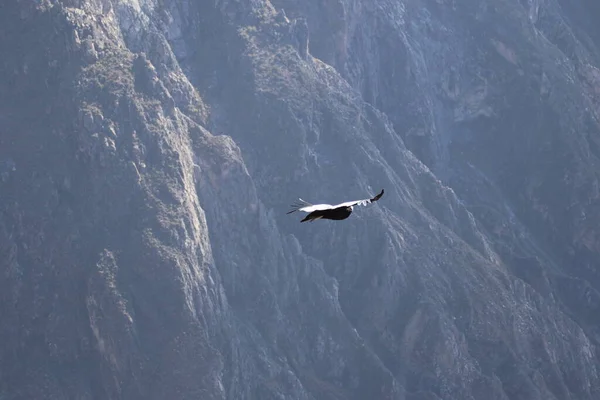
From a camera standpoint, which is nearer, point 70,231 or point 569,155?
point 70,231

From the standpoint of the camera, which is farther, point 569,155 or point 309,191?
point 569,155

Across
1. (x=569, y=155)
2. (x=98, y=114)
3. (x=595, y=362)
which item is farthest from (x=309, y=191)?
(x=569, y=155)

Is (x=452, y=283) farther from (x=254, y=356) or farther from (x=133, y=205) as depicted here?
(x=133, y=205)

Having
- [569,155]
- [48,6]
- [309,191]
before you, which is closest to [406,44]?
[569,155]

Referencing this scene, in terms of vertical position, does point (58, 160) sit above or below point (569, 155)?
below

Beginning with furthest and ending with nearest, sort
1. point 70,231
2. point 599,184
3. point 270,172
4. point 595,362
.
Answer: point 599,184 < point 595,362 < point 270,172 < point 70,231

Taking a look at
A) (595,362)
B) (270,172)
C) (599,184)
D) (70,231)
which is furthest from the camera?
(599,184)

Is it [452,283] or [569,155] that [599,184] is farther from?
[452,283]
